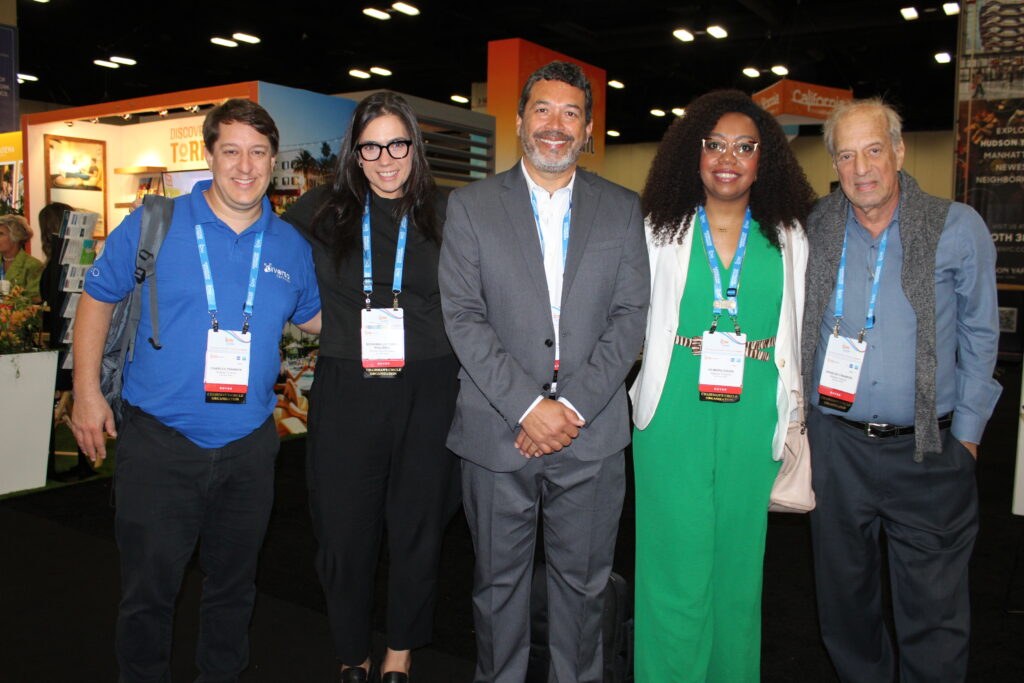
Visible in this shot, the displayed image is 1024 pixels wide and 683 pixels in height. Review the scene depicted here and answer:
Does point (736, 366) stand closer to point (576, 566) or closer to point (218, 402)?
point (576, 566)

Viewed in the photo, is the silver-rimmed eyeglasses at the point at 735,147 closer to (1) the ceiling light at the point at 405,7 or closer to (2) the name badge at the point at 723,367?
(2) the name badge at the point at 723,367

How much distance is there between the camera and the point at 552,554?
84.8 inches

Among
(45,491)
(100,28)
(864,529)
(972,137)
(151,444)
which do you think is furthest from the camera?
(100,28)

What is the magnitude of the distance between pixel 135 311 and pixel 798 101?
8612 millimetres

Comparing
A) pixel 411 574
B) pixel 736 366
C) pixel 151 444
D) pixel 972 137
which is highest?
pixel 972 137

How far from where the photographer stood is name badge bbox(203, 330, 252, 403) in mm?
2068

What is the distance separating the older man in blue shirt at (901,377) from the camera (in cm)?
212

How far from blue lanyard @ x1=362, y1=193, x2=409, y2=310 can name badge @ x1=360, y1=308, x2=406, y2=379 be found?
0.13ft

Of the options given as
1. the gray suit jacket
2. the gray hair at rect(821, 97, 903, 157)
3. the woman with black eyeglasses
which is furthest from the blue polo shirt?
the gray hair at rect(821, 97, 903, 157)

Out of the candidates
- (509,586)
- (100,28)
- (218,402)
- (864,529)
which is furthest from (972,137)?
(100,28)

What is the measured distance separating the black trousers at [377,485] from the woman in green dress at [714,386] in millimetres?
628

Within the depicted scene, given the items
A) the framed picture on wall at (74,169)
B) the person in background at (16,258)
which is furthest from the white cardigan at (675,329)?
the framed picture on wall at (74,169)

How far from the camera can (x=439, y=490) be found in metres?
2.44

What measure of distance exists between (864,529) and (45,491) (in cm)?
476
